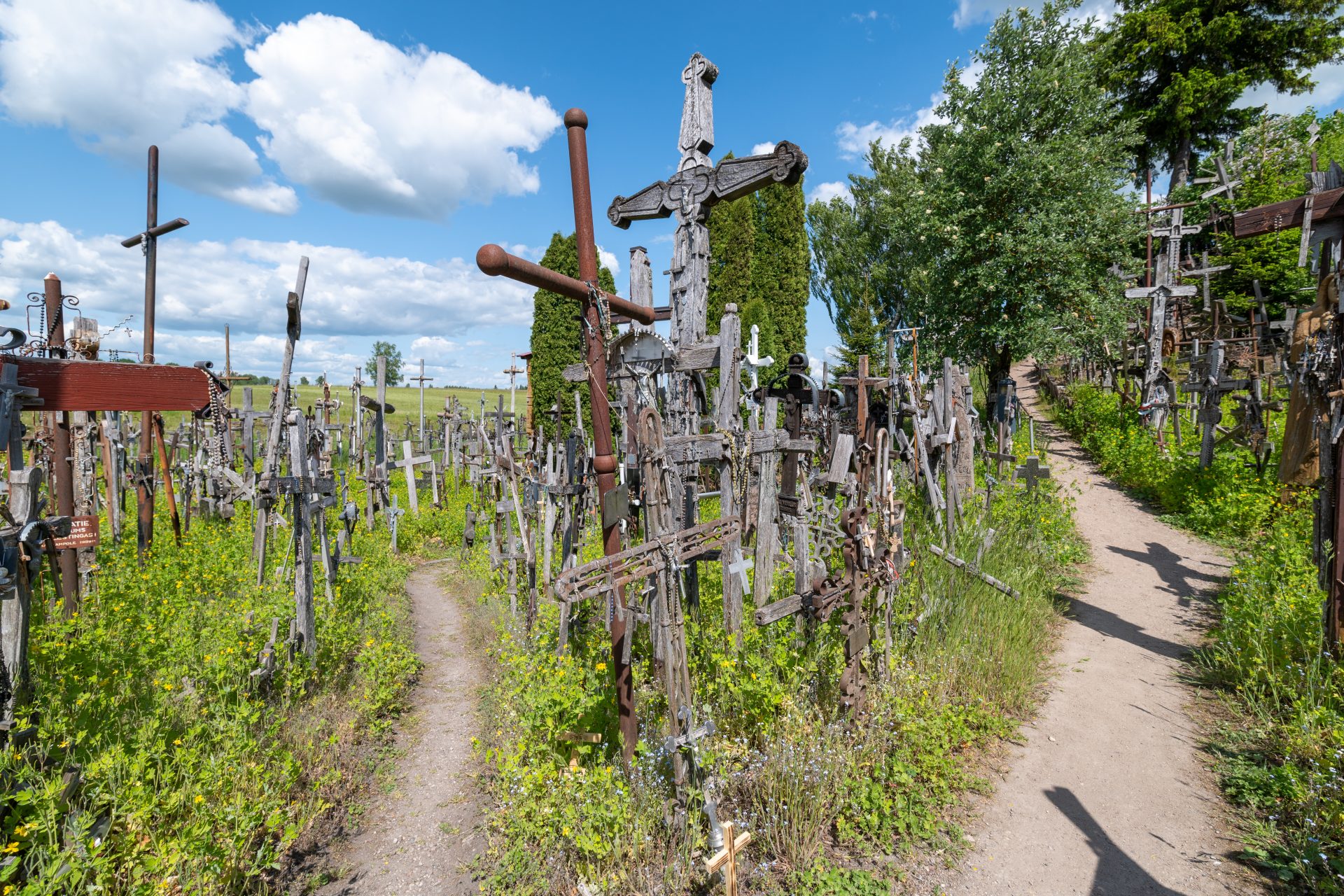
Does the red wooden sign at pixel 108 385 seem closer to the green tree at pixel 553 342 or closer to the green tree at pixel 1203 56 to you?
the green tree at pixel 553 342

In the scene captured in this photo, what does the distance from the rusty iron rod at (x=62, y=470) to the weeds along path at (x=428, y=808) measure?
11.2ft

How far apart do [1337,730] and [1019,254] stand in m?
13.0

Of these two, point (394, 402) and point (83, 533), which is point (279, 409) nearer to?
point (83, 533)

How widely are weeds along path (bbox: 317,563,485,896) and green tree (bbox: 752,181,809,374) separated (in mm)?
18732

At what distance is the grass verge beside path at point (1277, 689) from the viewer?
353 centimetres

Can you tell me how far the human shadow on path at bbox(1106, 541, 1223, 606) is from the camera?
767 cm

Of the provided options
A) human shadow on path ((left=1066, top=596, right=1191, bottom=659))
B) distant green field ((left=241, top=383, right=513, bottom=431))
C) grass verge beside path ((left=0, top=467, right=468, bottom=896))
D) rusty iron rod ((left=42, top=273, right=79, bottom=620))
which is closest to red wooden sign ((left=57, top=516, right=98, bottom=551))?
grass verge beside path ((left=0, top=467, right=468, bottom=896))

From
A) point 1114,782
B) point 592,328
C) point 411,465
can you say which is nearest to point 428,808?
point 592,328

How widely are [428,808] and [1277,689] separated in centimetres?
674

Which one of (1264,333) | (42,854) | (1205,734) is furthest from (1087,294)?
(42,854)

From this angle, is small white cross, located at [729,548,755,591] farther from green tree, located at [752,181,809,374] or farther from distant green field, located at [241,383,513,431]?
distant green field, located at [241,383,513,431]

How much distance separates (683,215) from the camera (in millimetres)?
6113

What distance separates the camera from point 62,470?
243 inches

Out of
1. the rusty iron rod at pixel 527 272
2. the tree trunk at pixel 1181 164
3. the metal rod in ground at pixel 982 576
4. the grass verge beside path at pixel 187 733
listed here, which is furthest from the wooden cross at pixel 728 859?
the tree trunk at pixel 1181 164
